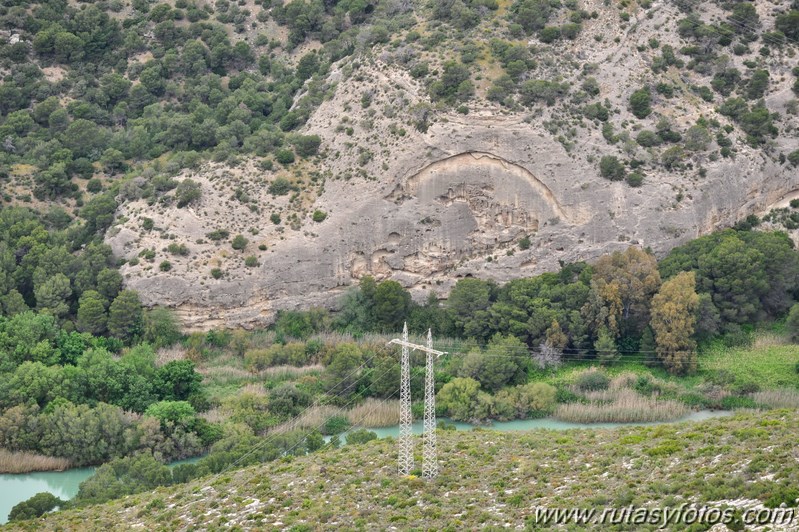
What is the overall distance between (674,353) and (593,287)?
5.79 metres

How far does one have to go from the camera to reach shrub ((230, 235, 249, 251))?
326ft

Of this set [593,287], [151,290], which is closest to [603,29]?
[593,287]

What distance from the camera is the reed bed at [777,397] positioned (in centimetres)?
9019

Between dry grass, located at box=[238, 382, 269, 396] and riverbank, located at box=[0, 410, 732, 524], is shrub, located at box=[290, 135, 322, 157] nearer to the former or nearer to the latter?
dry grass, located at box=[238, 382, 269, 396]

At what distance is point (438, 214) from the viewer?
100750 mm

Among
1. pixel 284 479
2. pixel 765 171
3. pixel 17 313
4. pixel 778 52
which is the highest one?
pixel 778 52

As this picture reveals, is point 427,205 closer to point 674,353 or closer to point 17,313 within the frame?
point 674,353

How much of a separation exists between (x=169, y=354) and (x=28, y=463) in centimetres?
1255

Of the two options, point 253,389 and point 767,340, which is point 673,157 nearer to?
point 767,340

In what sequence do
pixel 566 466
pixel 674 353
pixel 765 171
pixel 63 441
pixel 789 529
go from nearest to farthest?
pixel 789 529 → pixel 566 466 → pixel 63 441 → pixel 674 353 → pixel 765 171

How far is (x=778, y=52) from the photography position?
351 feet

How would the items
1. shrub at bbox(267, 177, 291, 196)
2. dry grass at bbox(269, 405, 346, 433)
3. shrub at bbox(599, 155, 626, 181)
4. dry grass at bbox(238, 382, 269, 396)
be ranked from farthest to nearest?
shrub at bbox(267, 177, 291, 196)
shrub at bbox(599, 155, 626, 181)
dry grass at bbox(238, 382, 269, 396)
dry grass at bbox(269, 405, 346, 433)

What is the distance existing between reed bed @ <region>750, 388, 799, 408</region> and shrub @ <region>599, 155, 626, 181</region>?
15960 millimetres

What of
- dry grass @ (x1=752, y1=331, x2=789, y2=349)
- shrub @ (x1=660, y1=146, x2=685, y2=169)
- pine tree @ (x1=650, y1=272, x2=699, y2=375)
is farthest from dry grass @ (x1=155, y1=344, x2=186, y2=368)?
dry grass @ (x1=752, y1=331, x2=789, y2=349)
